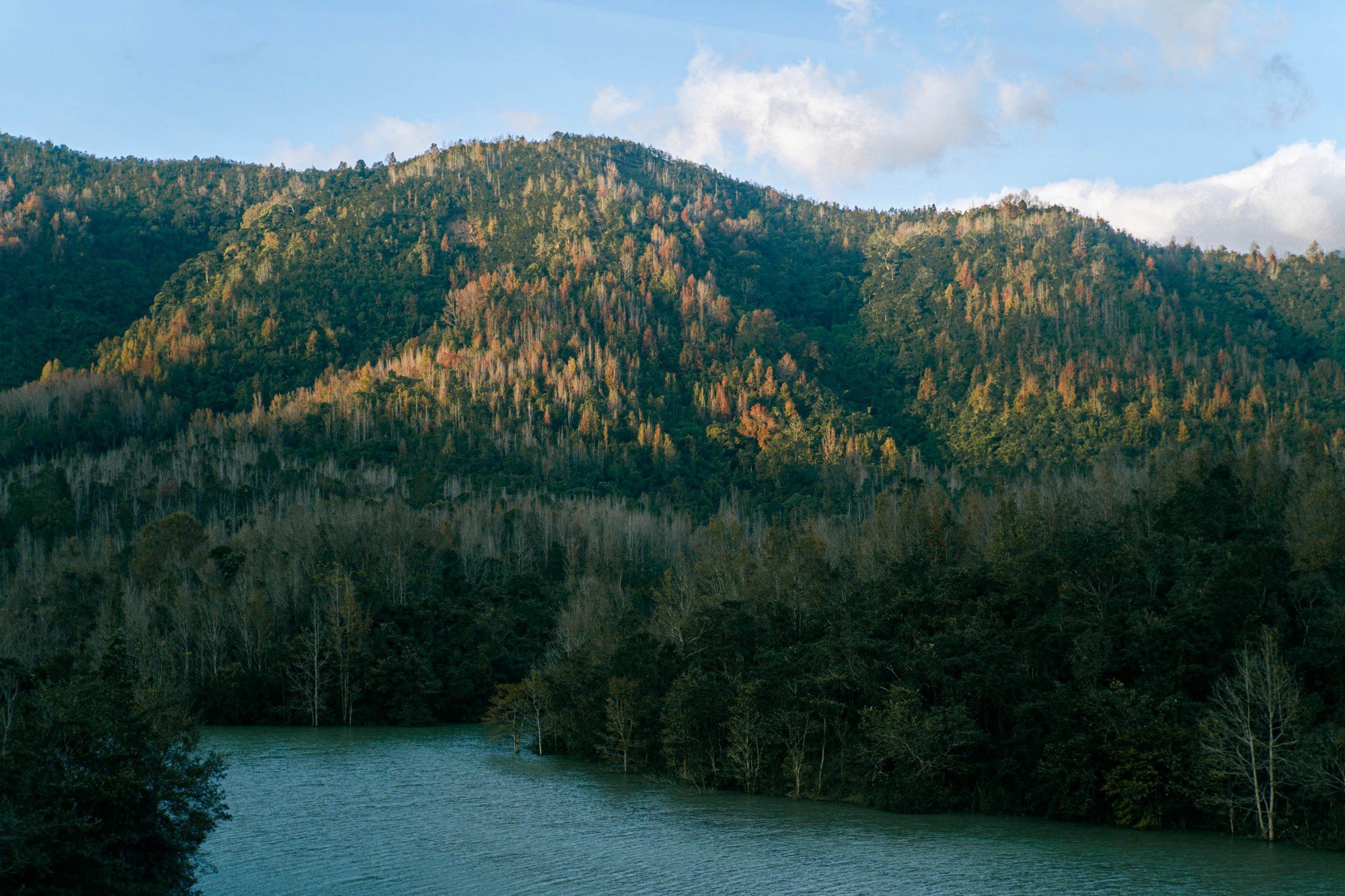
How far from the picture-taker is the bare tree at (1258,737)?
145 ft

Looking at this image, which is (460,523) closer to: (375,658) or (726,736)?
(375,658)

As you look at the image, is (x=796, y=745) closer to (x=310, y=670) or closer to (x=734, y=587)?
(x=734, y=587)

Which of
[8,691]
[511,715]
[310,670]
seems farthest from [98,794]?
[310,670]

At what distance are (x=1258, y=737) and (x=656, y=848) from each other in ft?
85.4

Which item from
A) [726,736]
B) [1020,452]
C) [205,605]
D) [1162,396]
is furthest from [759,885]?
[1162,396]

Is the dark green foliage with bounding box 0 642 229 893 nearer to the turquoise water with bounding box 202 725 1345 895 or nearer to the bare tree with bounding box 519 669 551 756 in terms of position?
the turquoise water with bounding box 202 725 1345 895

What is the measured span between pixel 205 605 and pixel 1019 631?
65055 millimetres

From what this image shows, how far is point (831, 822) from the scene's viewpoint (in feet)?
163

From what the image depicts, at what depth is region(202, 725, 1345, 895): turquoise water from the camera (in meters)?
39.3

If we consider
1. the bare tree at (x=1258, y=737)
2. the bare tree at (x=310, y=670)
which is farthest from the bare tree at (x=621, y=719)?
the bare tree at (x=1258, y=737)

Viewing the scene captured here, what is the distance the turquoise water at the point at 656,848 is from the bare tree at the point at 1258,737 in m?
2.04

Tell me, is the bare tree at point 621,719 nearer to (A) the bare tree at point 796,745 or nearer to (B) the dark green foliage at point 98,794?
(A) the bare tree at point 796,745

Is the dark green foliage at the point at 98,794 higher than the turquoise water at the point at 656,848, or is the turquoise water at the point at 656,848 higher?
the dark green foliage at the point at 98,794

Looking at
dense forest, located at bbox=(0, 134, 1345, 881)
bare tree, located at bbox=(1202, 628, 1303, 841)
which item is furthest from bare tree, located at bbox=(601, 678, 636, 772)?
bare tree, located at bbox=(1202, 628, 1303, 841)
